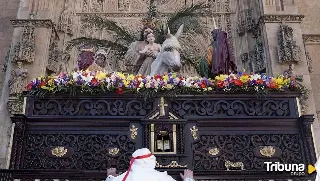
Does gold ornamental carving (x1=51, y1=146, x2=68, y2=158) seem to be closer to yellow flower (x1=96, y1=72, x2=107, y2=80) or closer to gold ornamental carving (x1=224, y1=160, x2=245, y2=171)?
yellow flower (x1=96, y1=72, x2=107, y2=80)

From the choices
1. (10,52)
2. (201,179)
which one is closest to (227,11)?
(10,52)

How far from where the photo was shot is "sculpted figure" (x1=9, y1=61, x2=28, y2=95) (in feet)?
45.8

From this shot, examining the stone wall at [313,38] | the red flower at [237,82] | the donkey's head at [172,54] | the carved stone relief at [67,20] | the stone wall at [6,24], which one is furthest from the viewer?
the carved stone relief at [67,20]

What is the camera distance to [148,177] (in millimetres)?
5391

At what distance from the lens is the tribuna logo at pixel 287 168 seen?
653 cm

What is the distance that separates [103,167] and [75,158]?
0.47 meters

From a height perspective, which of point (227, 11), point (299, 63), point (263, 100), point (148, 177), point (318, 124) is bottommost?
point (148, 177)

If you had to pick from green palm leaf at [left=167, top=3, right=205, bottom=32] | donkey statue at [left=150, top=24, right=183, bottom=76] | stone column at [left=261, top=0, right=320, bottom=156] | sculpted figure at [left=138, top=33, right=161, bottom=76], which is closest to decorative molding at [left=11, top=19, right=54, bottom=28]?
green palm leaf at [left=167, top=3, right=205, bottom=32]

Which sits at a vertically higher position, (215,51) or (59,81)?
(215,51)

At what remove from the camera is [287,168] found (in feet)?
21.6

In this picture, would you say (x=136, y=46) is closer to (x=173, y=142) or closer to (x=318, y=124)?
(x=173, y=142)

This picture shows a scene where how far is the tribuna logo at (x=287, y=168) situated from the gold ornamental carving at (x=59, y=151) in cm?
322

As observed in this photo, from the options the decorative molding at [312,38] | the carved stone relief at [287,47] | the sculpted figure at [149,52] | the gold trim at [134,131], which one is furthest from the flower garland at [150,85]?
the decorative molding at [312,38]

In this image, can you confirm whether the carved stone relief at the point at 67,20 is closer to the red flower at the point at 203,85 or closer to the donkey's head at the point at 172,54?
→ the donkey's head at the point at 172,54
